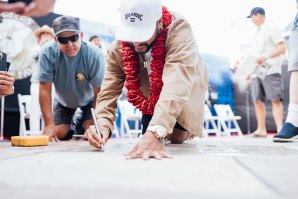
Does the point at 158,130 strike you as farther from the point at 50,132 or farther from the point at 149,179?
the point at 50,132

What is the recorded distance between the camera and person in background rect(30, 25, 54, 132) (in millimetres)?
4602

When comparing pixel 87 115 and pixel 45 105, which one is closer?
pixel 45 105

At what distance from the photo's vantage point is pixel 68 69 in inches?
113

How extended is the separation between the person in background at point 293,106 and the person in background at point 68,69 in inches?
55.9

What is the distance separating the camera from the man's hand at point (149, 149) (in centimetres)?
133

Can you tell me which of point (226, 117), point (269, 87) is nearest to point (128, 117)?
point (269, 87)

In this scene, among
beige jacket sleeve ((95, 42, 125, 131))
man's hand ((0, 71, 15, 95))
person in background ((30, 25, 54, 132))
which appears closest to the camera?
beige jacket sleeve ((95, 42, 125, 131))

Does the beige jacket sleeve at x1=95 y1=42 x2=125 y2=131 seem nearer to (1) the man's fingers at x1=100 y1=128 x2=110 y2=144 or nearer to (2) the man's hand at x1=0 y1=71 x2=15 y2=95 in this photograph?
(1) the man's fingers at x1=100 y1=128 x2=110 y2=144

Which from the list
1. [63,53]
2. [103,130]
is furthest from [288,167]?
[63,53]

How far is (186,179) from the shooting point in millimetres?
914

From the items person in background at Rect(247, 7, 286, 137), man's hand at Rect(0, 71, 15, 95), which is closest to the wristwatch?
man's hand at Rect(0, 71, 15, 95)

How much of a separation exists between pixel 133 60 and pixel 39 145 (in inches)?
32.8

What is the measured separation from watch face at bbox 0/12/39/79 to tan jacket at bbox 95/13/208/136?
3.11 metres

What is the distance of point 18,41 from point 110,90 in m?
3.32
